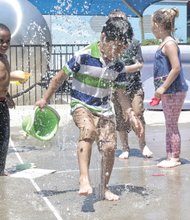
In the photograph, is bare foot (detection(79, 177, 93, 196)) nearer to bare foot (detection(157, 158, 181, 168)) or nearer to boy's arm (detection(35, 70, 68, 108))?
boy's arm (detection(35, 70, 68, 108))

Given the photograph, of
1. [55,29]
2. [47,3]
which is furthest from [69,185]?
[55,29]

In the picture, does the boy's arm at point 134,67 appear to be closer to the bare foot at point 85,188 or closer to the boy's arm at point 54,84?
the boy's arm at point 54,84

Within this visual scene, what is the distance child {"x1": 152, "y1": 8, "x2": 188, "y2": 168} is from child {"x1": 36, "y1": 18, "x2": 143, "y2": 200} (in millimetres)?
1107

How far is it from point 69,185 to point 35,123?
928 millimetres

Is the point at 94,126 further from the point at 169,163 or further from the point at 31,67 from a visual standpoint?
the point at 31,67

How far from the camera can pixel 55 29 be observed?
21.5 meters

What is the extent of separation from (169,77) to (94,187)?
1.30m

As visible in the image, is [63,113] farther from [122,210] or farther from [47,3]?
[122,210]

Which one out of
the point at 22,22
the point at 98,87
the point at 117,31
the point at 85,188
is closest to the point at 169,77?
the point at 98,87

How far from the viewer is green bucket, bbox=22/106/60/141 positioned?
199 inches

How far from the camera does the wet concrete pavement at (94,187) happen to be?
3656 millimetres

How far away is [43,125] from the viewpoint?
534 centimetres

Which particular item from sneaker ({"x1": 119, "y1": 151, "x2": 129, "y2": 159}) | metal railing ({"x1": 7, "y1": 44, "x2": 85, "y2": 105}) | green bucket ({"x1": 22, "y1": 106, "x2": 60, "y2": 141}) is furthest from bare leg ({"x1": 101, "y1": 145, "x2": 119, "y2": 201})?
metal railing ({"x1": 7, "y1": 44, "x2": 85, "y2": 105})

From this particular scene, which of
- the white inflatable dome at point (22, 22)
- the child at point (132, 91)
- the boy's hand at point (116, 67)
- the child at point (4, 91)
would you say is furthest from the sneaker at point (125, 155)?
the white inflatable dome at point (22, 22)
